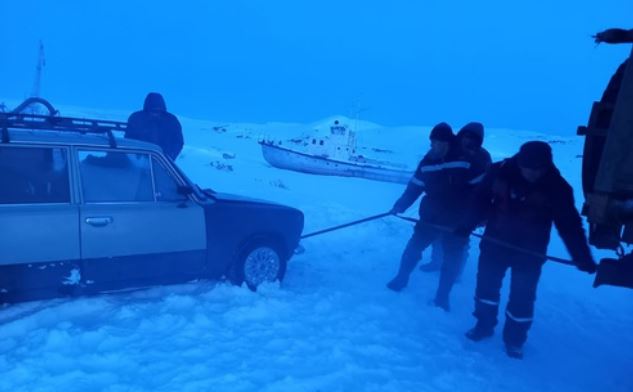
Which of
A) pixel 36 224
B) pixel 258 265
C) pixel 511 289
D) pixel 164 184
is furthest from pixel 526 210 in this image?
pixel 36 224

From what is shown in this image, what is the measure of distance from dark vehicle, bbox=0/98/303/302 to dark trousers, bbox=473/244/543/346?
242 centimetres

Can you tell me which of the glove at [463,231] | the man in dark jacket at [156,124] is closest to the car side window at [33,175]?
the man in dark jacket at [156,124]

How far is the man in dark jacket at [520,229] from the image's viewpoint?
14.4 ft

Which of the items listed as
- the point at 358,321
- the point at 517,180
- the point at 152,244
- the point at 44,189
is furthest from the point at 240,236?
the point at 517,180

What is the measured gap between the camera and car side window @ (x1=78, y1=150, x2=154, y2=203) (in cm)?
452

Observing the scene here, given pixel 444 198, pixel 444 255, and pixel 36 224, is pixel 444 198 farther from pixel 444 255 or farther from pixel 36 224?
pixel 36 224

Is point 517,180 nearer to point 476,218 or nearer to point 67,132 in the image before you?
point 476,218

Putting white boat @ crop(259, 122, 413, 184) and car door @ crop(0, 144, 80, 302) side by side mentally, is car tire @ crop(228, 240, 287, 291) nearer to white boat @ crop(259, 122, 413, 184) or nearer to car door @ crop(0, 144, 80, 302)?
car door @ crop(0, 144, 80, 302)

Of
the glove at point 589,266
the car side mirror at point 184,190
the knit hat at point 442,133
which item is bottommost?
the glove at point 589,266

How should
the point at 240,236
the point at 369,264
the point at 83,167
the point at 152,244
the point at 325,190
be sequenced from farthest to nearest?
the point at 325,190 → the point at 369,264 → the point at 240,236 → the point at 152,244 → the point at 83,167

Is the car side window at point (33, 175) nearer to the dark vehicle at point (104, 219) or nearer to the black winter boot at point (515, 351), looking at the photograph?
the dark vehicle at point (104, 219)

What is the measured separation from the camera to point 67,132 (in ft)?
15.6

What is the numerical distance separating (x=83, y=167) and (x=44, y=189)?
0.39m

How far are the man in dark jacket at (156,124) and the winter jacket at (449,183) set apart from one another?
393cm
